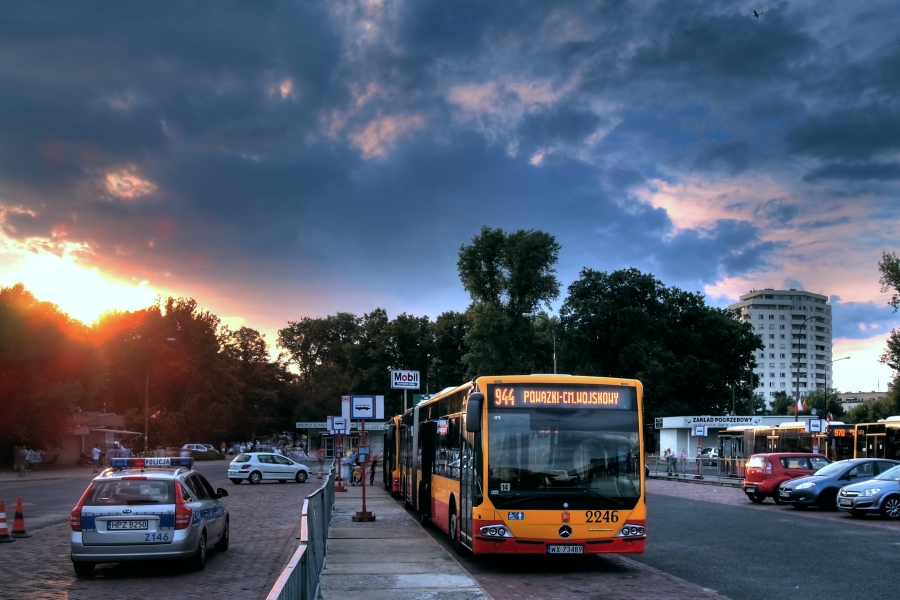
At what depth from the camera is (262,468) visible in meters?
43.1

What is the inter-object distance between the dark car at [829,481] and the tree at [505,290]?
4322 cm

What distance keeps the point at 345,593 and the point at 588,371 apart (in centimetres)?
6328

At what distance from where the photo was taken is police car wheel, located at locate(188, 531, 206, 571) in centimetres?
1305

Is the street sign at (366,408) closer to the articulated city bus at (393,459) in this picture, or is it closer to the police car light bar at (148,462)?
the articulated city bus at (393,459)

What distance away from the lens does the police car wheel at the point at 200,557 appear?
13052 mm

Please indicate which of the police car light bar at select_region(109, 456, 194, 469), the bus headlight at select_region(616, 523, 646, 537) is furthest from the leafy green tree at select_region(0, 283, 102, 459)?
the bus headlight at select_region(616, 523, 646, 537)

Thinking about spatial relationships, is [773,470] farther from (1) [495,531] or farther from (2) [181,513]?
(2) [181,513]

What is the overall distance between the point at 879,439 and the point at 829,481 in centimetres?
1503

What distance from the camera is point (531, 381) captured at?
1378 cm

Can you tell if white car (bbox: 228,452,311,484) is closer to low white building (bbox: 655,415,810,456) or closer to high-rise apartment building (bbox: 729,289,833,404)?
low white building (bbox: 655,415,810,456)

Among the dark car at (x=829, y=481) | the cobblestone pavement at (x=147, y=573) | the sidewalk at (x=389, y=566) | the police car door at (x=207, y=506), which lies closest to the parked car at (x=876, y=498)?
the dark car at (x=829, y=481)

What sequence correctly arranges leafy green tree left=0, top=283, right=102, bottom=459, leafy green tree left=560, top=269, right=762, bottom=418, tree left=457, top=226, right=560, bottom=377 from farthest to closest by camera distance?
leafy green tree left=560, top=269, right=762, bottom=418
tree left=457, top=226, right=560, bottom=377
leafy green tree left=0, top=283, right=102, bottom=459

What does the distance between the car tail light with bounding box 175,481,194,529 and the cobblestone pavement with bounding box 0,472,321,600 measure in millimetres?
738

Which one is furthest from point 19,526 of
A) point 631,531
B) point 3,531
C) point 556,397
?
point 631,531
